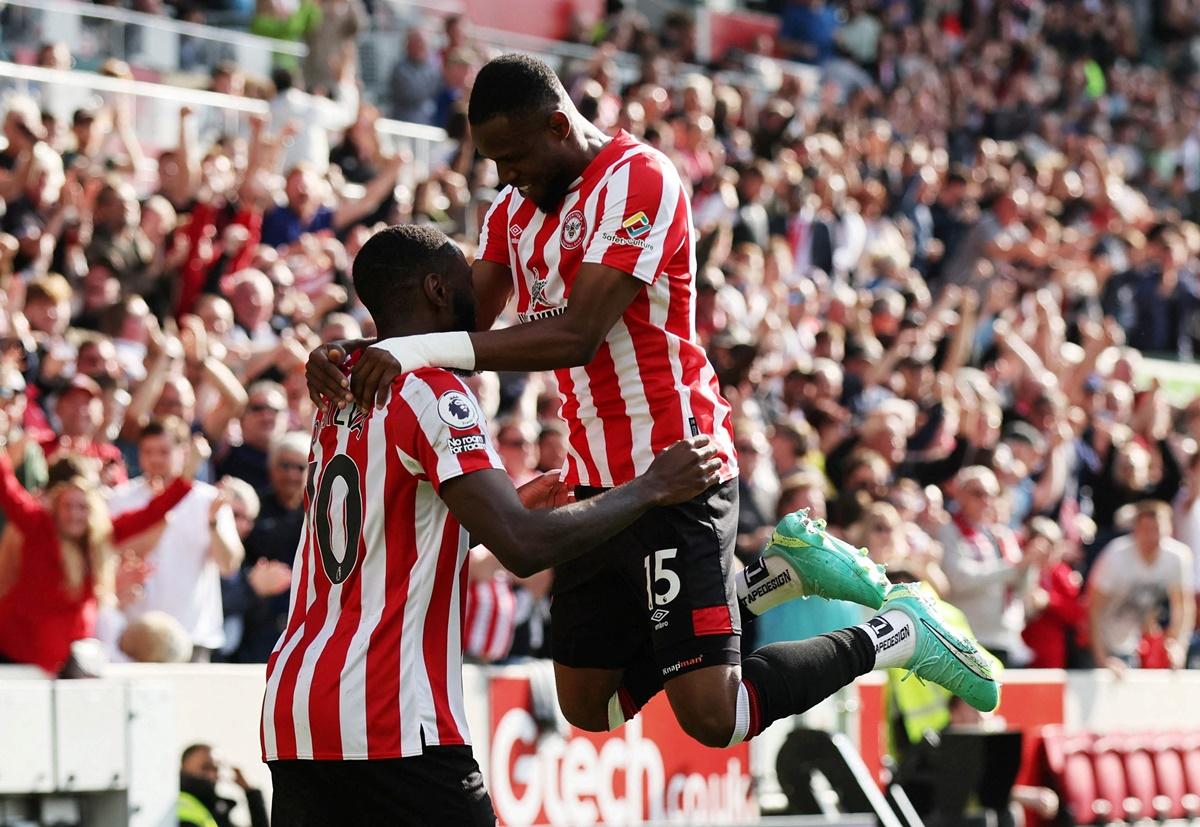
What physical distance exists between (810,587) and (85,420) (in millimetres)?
4369

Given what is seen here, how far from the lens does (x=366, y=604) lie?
5.16 meters

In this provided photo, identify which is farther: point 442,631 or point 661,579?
point 661,579

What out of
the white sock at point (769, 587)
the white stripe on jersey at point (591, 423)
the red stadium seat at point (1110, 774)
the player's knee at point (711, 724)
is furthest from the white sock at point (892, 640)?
the red stadium seat at point (1110, 774)

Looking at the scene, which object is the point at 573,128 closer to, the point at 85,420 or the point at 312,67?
the point at 85,420

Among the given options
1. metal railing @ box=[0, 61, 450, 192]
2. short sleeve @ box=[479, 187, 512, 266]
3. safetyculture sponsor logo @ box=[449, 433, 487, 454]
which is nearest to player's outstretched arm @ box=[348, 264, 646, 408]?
safetyculture sponsor logo @ box=[449, 433, 487, 454]

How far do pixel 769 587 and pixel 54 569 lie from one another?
11.1 feet

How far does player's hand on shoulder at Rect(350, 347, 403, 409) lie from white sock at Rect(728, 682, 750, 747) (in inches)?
59.2

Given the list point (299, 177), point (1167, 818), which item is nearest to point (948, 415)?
point (1167, 818)

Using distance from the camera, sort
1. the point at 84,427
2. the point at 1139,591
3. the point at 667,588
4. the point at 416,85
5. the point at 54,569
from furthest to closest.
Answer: the point at 416,85, the point at 1139,591, the point at 84,427, the point at 54,569, the point at 667,588

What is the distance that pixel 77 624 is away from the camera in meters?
8.38

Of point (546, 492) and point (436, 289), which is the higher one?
point (436, 289)

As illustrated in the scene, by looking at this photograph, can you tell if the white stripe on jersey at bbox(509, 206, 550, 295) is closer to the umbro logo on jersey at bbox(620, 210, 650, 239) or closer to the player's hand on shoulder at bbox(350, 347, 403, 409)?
the umbro logo on jersey at bbox(620, 210, 650, 239)

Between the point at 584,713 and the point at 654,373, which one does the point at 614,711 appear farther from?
the point at 654,373

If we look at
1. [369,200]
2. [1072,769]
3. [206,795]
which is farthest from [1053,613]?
[206,795]
